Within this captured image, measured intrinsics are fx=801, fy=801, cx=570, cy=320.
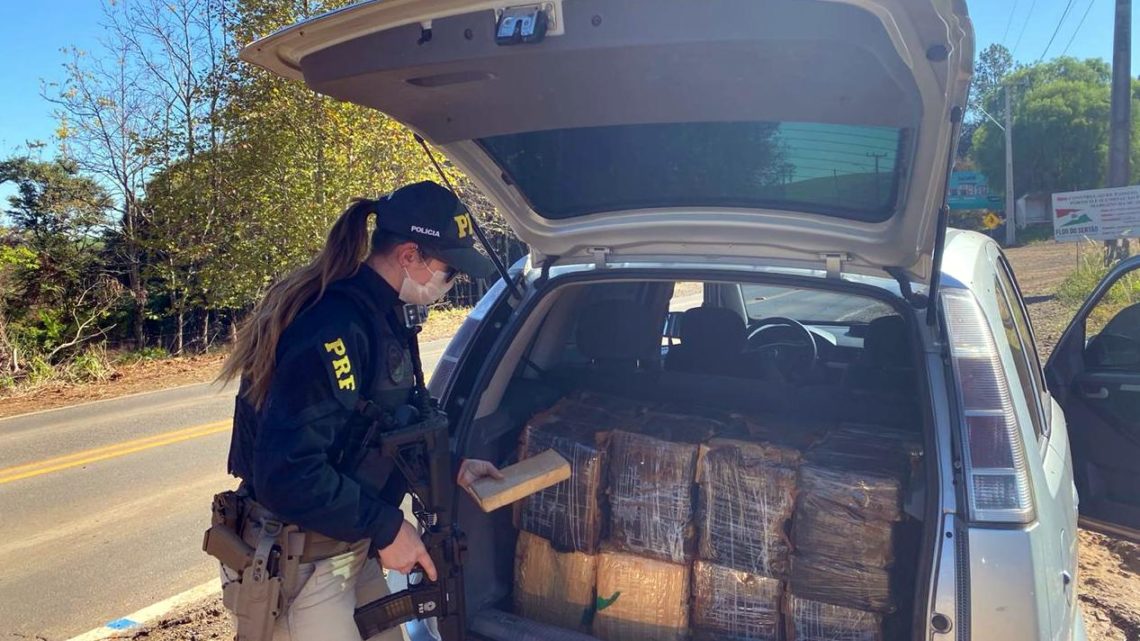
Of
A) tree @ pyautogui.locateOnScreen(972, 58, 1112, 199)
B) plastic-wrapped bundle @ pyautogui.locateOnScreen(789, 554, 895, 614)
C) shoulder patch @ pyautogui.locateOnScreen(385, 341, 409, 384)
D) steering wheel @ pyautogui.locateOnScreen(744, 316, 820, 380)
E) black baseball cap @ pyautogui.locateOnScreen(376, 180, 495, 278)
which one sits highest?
tree @ pyautogui.locateOnScreen(972, 58, 1112, 199)

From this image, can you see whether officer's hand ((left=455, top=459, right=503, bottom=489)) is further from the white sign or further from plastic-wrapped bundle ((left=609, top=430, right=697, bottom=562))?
the white sign

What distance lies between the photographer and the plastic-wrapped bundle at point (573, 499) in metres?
2.59

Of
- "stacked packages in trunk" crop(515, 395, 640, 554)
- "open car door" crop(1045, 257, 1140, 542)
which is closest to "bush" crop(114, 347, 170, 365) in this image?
"stacked packages in trunk" crop(515, 395, 640, 554)

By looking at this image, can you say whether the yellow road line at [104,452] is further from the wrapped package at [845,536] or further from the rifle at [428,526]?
the wrapped package at [845,536]

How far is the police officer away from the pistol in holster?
2 cm

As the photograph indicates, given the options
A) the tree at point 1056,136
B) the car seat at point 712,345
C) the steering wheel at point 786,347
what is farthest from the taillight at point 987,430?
the tree at point 1056,136

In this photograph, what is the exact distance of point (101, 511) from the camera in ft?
19.1

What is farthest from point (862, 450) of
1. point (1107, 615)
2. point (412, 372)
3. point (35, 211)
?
point (35, 211)

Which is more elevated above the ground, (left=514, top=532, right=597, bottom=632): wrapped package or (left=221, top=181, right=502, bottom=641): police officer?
(left=221, top=181, right=502, bottom=641): police officer

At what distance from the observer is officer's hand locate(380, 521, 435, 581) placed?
1982 millimetres

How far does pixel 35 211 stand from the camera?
49.4ft

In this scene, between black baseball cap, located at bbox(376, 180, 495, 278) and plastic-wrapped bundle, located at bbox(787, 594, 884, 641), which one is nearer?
black baseball cap, located at bbox(376, 180, 495, 278)

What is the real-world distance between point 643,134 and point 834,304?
2.37m

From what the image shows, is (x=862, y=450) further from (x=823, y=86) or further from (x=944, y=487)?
(x=823, y=86)
